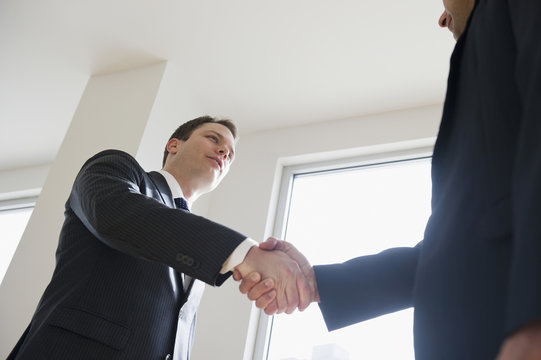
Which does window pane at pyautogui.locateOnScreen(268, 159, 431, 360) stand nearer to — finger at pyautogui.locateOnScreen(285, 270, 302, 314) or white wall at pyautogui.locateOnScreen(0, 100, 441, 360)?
white wall at pyautogui.locateOnScreen(0, 100, 441, 360)

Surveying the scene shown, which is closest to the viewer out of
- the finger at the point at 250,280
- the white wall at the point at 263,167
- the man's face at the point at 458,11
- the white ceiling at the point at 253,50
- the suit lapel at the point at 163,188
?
the man's face at the point at 458,11

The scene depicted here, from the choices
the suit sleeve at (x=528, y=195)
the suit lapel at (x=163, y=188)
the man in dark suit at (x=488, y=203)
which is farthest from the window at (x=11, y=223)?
the suit sleeve at (x=528, y=195)

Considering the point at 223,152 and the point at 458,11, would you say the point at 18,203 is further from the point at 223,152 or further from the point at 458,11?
the point at 458,11

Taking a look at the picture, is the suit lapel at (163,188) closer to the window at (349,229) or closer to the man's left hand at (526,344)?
Answer: the man's left hand at (526,344)

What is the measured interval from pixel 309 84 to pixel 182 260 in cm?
233

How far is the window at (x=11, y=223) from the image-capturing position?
188 inches

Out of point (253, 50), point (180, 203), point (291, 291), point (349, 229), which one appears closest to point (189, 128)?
point (180, 203)

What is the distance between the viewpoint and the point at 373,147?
3.34 m

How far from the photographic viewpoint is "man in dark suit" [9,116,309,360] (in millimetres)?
1211

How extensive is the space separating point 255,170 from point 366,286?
230cm

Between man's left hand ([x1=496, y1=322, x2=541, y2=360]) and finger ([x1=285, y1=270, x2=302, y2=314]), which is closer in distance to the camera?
man's left hand ([x1=496, y1=322, x2=541, y2=360])

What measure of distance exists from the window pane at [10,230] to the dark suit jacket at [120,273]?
3699 millimetres

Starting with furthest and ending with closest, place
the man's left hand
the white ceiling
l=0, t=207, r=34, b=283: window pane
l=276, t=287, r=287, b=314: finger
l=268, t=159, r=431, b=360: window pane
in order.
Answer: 1. l=0, t=207, r=34, b=283: window pane
2. the white ceiling
3. l=268, t=159, r=431, b=360: window pane
4. l=276, t=287, r=287, b=314: finger
5. the man's left hand

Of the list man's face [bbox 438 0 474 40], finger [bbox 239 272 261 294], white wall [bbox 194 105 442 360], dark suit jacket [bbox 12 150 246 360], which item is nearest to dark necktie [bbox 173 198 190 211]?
dark suit jacket [bbox 12 150 246 360]
